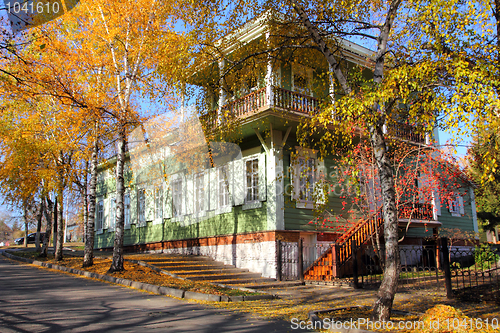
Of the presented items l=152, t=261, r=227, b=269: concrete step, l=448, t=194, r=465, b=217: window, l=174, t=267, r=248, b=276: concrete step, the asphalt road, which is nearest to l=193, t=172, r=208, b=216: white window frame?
l=152, t=261, r=227, b=269: concrete step

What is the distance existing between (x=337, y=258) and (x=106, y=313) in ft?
28.9

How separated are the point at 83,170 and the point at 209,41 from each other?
387 inches

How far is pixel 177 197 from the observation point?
20.5 m

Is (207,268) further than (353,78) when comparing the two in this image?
Yes

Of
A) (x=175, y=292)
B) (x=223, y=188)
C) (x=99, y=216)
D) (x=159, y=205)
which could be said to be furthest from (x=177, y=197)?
(x=175, y=292)

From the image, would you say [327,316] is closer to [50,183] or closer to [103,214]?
[50,183]

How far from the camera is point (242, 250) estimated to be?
1562cm

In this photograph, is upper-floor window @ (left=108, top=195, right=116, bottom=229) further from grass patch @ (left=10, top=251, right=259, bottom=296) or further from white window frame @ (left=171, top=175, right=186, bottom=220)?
grass patch @ (left=10, top=251, right=259, bottom=296)

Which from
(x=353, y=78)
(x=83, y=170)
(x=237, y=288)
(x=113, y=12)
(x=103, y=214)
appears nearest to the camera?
(x=353, y=78)

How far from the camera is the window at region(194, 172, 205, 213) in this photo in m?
18.6

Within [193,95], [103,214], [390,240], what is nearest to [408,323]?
[390,240]

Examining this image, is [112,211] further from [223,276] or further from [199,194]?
[223,276]

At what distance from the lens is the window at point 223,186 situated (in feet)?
56.3

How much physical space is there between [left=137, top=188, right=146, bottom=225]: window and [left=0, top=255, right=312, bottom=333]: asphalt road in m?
12.2
